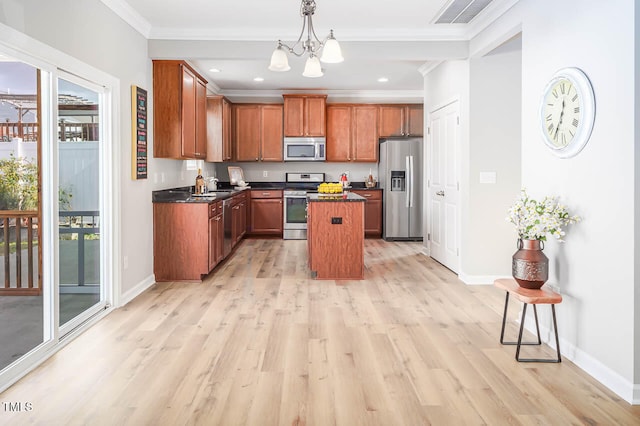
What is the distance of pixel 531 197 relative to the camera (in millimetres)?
3551

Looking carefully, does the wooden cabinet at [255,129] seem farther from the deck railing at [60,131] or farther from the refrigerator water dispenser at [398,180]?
the deck railing at [60,131]

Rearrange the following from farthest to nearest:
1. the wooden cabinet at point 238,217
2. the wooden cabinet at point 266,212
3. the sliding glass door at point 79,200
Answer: the wooden cabinet at point 266,212
the wooden cabinet at point 238,217
the sliding glass door at point 79,200

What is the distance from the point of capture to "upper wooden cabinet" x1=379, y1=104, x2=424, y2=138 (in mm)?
8703

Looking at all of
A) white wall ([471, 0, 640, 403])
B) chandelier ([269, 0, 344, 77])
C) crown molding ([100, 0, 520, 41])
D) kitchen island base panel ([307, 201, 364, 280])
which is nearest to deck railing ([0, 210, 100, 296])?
chandelier ([269, 0, 344, 77])

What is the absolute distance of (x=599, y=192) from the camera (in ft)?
8.86

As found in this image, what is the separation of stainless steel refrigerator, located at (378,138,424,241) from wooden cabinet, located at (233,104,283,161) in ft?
6.38

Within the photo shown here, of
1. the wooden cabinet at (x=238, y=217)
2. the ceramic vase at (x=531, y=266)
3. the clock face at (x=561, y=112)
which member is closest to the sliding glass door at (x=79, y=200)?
the wooden cabinet at (x=238, y=217)

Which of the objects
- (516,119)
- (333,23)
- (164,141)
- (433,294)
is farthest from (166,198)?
(516,119)

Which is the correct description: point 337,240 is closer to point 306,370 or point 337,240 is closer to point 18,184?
point 306,370

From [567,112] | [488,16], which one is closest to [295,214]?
[488,16]

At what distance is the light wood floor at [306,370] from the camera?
2.31 meters

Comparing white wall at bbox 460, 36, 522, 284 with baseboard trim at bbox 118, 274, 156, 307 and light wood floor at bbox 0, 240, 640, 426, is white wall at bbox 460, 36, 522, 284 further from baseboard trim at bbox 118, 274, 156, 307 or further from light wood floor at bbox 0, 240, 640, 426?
baseboard trim at bbox 118, 274, 156, 307

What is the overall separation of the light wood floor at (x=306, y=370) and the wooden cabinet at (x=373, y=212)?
4.01m

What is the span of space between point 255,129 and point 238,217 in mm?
1924
